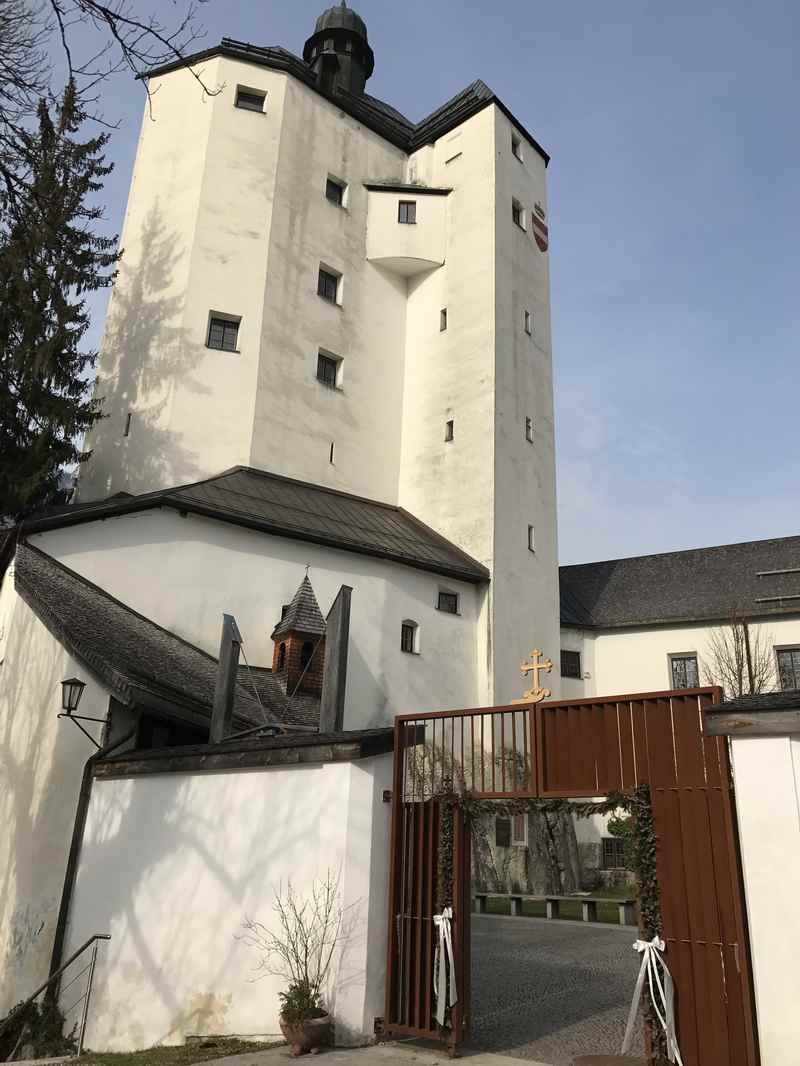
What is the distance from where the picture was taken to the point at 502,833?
22250mm

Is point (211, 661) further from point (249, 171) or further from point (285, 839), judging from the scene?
point (249, 171)

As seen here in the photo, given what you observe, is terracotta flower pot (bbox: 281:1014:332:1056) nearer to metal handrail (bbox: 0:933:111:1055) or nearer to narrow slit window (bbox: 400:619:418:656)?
metal handrail (bbox: 0:933:111:1055)

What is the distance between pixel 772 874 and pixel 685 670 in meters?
24.0

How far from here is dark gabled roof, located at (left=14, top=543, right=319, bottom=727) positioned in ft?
39.3

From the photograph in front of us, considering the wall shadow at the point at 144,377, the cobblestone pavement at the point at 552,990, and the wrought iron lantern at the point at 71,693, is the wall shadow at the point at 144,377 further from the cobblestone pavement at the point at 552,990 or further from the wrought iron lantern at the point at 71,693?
the cobblestone pavement at the point at 552,990

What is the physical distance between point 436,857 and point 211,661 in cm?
944

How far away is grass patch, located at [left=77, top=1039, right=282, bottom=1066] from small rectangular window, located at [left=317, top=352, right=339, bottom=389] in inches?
796

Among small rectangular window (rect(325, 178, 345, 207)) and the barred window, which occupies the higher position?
small rectangular window (rect(325, 178, 345, 207))

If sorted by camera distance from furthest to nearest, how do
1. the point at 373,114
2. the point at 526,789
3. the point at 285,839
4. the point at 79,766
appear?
the point at 373,114
the point at 79,766
the point at 285,839
the point at 526,789

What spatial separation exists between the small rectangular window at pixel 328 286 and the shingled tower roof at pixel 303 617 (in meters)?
11.8

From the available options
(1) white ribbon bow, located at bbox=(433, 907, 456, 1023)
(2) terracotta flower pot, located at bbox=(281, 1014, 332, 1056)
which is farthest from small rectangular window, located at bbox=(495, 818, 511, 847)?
(2) terracotta flower pot, located at bbox=(281, 1014, 332, 1056)

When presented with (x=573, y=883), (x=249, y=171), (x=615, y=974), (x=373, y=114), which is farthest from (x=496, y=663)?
(x=373, y=114)

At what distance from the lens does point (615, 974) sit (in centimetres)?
1191

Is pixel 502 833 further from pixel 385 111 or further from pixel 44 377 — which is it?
pixel 385 111
